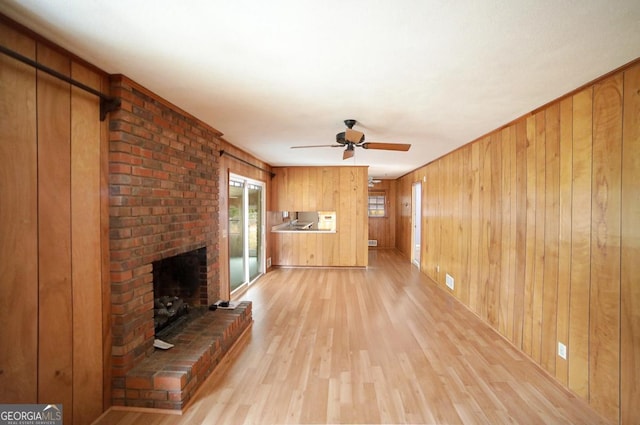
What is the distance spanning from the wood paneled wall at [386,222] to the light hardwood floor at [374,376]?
5238 millimetres

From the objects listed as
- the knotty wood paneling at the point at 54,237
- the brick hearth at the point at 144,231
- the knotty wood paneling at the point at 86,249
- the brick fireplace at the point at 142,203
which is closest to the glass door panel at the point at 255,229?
the brick fireplace at the point at 142,203

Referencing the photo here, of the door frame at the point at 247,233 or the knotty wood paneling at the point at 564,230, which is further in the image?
the door frame at the point at 247,233

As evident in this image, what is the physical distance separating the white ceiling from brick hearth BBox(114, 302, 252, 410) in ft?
6.81

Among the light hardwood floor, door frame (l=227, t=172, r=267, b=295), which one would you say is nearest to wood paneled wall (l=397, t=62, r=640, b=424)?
the light hardwood floor

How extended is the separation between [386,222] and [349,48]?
788cm

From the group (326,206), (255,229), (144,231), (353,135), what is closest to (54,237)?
(144,231)

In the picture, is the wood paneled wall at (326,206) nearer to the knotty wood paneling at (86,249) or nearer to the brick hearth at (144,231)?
the brick hearth at (144,231)

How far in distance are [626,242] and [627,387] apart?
890mm

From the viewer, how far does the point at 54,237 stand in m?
1.51

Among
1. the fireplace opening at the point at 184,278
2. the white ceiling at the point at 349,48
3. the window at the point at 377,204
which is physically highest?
the white ceiling at the point at 349,48

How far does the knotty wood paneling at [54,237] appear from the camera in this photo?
1.45 m

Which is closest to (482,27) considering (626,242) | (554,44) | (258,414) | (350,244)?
(554,44)

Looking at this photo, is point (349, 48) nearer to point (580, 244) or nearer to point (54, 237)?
point (54, 237)

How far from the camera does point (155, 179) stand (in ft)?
7.02
